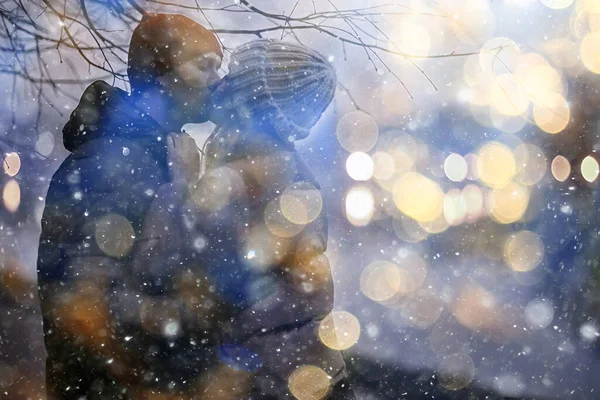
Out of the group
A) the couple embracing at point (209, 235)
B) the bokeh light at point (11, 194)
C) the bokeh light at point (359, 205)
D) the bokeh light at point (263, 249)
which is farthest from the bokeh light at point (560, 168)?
the bokeh light at point (11, 194)

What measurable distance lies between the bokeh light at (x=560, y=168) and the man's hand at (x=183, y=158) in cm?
126

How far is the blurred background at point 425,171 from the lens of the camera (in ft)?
3.76

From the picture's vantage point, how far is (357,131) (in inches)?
74.6

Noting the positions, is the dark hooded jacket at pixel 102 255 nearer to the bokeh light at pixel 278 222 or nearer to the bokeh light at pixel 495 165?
the bokeh light at pixel 278 222

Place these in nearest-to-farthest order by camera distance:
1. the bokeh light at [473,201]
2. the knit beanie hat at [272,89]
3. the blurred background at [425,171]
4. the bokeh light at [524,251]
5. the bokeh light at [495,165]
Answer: the knit beanie hat at [272,89] → the blurred background at [425,171] → the bokeh light at [524,251] → the bokeh light at [495,165] → the bokeh light at [473,201]

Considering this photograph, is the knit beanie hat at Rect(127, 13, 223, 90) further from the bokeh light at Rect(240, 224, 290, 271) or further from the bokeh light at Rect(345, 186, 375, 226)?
the bokeh light at Rect(345, 186, 375, 226)

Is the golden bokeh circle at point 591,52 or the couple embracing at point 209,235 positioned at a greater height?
the golden bokeh circle at point 591,52

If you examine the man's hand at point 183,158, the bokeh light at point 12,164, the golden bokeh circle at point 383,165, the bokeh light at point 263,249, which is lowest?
the bokeh light at point 263,249

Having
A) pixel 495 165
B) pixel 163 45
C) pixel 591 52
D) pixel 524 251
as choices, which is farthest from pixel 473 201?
pixel 163 45

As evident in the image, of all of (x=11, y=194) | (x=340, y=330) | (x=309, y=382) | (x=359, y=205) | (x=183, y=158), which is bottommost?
(x=309, y=382)

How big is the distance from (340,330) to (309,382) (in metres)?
0.68

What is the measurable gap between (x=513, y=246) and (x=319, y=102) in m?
1.46

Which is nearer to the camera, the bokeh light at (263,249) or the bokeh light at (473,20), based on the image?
the bokeh light at (263,249)

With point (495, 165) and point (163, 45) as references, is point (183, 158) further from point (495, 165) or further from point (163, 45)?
point (495, 165)
